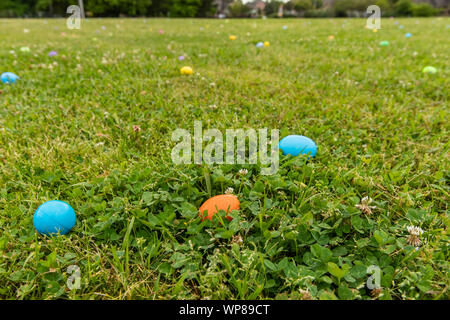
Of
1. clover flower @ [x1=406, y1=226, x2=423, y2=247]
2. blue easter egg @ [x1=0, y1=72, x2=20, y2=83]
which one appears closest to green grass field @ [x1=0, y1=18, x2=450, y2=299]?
clover flower @ [x1=406, y1=226, x2=423, y2=247]

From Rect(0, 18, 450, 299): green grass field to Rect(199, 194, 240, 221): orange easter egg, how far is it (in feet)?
0.16

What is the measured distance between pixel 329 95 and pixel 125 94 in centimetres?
211

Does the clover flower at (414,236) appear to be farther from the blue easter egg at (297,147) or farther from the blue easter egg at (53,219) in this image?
the blue easter egg at (53,219)

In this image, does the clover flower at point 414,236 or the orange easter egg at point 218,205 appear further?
the orange easter egg at point 218,205

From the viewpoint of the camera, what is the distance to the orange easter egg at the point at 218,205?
142cm

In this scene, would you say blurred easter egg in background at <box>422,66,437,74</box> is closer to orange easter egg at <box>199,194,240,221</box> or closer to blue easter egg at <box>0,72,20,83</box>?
orange easter egg at <box>199,194,240,221</box>

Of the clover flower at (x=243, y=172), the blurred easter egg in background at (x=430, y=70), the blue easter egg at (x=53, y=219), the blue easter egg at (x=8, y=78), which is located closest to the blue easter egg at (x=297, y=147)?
the clover flower at (x=243, y=172)

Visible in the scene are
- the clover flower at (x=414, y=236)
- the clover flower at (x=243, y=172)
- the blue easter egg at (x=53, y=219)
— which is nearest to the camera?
the clover flower at (x=414, y=236)

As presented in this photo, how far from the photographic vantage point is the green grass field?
3.85ft

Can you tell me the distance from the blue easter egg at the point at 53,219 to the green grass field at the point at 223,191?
44 millimetres

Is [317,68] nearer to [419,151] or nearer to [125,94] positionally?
[419,151]

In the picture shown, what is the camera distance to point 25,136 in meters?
2.25
